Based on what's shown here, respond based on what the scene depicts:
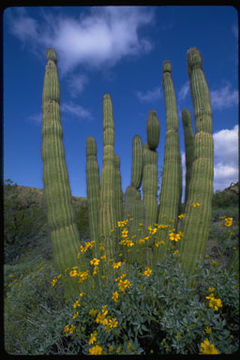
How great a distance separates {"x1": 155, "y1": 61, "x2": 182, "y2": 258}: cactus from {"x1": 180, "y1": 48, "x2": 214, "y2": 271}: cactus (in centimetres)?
61

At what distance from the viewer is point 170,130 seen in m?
4.42

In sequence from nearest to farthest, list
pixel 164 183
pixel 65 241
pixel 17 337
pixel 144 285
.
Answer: pixel 144 285
pixel 17 337
pixel 65 241
pixel 164 183

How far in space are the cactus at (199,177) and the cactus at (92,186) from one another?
1.76 m

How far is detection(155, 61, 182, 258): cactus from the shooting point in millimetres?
4043

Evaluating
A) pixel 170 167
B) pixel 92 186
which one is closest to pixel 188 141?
pixel 170 167

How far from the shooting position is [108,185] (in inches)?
166

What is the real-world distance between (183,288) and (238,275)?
0.72m

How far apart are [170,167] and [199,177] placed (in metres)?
0.89

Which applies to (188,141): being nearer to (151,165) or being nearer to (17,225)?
(151,165)

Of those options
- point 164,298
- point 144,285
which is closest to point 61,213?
point 144,285

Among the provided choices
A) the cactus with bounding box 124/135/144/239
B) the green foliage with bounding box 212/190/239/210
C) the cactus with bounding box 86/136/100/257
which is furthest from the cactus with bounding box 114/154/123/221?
the green foliage with bounding box 212/190/239/210

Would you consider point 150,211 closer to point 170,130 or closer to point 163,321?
point 170,130

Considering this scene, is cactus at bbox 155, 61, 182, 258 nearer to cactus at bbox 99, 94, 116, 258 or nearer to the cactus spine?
the cactus spine

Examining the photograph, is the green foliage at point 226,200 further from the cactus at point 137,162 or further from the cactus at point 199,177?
the cactus at point 199,177
